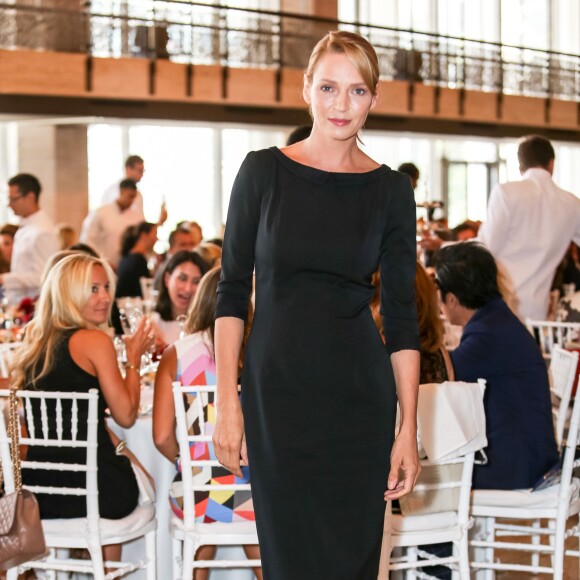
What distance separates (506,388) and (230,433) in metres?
1.96

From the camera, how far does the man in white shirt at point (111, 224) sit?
29.8 feet

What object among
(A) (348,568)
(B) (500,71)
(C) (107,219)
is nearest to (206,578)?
(A) (348,568)

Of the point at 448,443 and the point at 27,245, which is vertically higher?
the point at 27,245

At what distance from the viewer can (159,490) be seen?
375 cm

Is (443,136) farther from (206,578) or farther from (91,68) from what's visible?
(206,578)

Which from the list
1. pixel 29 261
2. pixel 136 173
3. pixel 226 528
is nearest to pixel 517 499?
pixel 226 528

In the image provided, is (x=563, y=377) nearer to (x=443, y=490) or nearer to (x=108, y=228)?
(x=443, y=490)

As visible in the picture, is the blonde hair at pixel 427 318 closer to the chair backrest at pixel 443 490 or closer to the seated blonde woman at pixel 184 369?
the chair backrest at pixel 443 490

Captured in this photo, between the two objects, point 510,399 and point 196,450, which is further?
point 510,399

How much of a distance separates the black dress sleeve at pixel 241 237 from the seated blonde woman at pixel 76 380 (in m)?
1.56

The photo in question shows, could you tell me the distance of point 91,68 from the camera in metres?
13.6

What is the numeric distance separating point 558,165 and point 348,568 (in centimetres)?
2341

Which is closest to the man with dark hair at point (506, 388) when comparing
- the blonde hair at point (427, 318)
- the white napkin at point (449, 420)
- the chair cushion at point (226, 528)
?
the blonde hair at point (427, 318)

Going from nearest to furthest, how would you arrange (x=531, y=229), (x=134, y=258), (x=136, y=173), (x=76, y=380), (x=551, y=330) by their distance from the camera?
1. (x=76, y=380)
2. (x=551, y=330)
3. (x=531, y=229)
4. (x=134, y=258)
5. (x=136, y=173)
